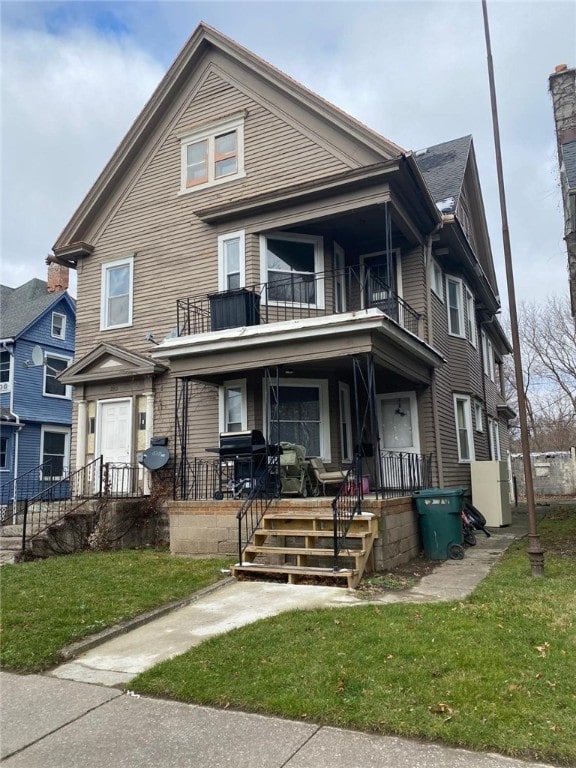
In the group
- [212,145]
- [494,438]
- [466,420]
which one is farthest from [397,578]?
[494,438]

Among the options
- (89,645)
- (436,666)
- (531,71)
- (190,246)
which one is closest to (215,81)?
(190,246)

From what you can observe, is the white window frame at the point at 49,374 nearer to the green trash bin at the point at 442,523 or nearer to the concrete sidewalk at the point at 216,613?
the green trash bin at the point at 442,523

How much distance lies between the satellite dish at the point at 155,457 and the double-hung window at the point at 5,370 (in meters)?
12.2

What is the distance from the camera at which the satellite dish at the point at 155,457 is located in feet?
42.0


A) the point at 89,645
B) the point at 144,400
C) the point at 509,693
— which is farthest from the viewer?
the point at 144,400

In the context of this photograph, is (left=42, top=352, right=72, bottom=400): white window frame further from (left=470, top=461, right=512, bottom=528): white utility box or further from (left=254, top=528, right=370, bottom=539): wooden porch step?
(left=254, top=528, right=370, bottom=539): wooden porch step

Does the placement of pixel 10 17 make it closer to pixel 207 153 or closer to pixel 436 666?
pixel 207 153

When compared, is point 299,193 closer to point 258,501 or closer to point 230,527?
point 258,501

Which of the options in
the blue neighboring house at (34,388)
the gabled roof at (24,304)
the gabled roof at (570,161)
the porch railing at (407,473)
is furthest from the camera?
the gabled roof at (24,304)

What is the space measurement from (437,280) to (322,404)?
462cm

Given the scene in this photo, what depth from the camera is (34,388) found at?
76.7ft

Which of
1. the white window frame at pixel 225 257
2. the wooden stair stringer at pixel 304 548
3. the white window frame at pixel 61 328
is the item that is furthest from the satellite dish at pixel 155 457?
the white window frame at pixel 61 328

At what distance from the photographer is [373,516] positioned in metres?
8.56

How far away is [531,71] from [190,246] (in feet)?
28.4
